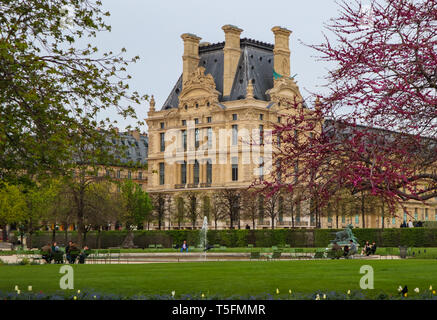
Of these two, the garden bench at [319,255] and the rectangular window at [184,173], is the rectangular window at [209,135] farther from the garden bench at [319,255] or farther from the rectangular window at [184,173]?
the garden bench at [319,255]

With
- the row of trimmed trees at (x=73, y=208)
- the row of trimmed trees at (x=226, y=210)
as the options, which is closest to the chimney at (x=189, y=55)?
the row of trimmed trees at (x=226, y=210)

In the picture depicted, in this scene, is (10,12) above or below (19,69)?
above

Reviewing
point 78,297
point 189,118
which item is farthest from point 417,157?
point 189,118

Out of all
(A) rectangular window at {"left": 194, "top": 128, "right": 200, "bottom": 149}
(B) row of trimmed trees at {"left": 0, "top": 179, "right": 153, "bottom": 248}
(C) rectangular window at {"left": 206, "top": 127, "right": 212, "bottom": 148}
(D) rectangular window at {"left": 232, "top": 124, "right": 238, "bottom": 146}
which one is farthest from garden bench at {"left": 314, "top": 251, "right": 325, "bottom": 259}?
(A) rectangular window at {"left": 194, "top": 128, "right": 200, "bottom": 149}

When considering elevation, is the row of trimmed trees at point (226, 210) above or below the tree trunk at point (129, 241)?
above

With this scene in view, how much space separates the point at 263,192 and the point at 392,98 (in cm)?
342

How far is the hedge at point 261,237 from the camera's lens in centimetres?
6256

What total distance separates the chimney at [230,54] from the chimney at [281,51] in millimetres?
5301

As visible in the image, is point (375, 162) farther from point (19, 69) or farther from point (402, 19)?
point (19, 69)

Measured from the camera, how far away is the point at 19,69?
19047mm

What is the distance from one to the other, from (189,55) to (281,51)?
13680mm

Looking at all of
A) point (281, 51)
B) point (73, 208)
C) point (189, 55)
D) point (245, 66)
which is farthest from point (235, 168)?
point (73, 208)

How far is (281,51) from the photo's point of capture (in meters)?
100
